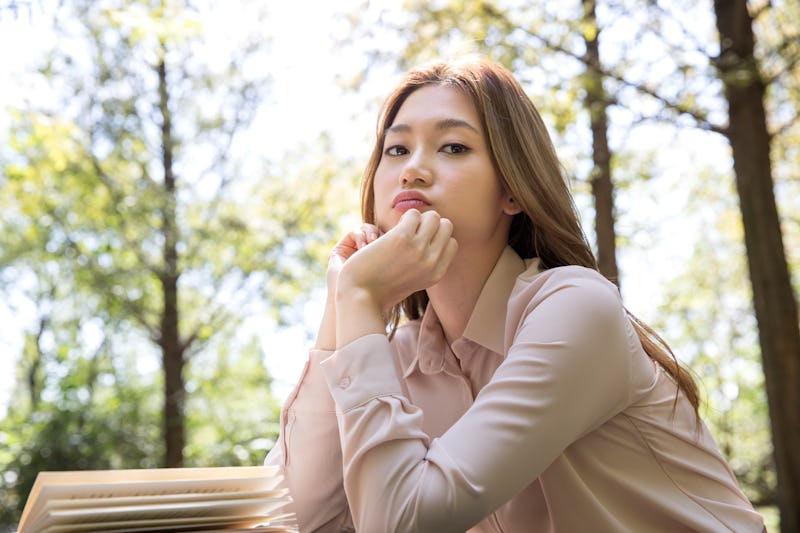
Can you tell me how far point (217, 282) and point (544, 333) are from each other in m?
8.58

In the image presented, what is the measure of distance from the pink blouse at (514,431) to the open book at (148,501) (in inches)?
9.7

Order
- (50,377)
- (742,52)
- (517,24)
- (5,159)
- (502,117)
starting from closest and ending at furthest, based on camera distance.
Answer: (502,117) < (517,24) < (742,52) < (5,159) < (50,377)

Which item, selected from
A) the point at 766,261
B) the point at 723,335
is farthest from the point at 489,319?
the point at 723,335

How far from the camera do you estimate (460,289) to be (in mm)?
1957

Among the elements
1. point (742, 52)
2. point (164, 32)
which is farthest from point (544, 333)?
point (742, 52)

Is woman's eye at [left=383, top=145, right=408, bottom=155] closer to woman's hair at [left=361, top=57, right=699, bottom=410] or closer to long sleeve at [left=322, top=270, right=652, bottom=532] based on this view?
woman's hair at [left=361, top=57, right=699, bottom=410]

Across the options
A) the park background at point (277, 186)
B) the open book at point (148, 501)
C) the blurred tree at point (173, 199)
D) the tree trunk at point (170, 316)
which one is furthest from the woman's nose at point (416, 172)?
the tree trunk at point (170, 316)

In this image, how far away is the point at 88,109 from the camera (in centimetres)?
931

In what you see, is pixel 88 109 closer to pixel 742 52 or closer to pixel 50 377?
pixel 742 52

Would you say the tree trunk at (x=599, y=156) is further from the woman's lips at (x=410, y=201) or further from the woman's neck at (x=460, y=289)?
the woman's lips at (x=410, y=201)

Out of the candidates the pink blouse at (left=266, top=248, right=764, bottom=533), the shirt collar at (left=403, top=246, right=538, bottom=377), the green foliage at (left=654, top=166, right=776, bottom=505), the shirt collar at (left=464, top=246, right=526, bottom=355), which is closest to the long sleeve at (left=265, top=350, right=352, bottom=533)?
the pink blouse at (left=266, top=248, right=764, bottom=533)

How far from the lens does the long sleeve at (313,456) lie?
178 cm

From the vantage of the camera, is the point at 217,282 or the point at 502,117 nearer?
the point at 502,117

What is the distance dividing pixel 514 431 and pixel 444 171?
2.28ft
